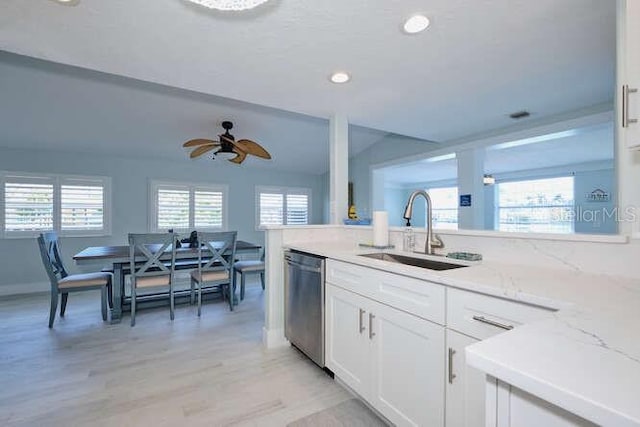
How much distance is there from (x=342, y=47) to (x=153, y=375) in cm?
267

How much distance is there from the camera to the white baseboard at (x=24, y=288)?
4.27m

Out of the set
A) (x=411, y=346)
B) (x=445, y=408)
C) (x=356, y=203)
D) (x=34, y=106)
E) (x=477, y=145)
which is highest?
(x=34, y=106)

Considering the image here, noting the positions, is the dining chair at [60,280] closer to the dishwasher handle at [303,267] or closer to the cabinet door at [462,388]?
the dishwasher handle at [303,267]

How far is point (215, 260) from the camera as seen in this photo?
3633 mm

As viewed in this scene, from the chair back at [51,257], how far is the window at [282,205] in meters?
3.24

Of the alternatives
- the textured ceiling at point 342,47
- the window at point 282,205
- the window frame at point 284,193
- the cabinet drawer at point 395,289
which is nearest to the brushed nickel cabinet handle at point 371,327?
the cabinet drawer at point 395,289

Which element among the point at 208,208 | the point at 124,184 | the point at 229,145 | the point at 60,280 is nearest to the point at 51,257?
the point at 60,280

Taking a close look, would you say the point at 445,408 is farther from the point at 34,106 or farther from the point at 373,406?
the point at 34,106

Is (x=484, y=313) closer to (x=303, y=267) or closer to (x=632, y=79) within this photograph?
(x=632, y=79)

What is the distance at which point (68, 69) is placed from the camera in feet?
10.2

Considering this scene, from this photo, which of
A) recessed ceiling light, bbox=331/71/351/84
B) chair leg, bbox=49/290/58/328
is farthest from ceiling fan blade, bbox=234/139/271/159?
chair leg, bbox=49/290/58/328

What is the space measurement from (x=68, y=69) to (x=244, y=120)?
1.97 m

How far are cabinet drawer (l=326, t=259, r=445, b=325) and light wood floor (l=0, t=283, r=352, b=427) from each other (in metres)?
0.77

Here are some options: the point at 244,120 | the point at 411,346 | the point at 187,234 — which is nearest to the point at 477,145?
the point at 244,120
